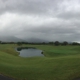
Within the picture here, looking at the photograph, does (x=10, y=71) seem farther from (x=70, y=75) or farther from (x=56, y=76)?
(x=70, y=75)

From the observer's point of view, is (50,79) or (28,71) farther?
(28,71)

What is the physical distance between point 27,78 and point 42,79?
224 cm

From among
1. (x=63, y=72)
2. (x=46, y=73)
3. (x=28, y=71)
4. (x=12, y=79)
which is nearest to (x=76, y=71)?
(x=63, y=72)

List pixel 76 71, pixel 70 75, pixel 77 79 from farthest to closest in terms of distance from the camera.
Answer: pixel 76 71 < pixel 70 75 < pixel 77 79

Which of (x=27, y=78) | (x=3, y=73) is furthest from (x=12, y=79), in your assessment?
(x=3, y=73)

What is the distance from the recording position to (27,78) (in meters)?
27.7

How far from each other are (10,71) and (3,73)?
4.74 ft

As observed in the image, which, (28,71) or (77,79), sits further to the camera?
(28,71)

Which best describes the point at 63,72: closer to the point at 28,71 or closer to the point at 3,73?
the point at 28,71

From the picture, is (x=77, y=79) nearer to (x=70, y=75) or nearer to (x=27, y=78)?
(x=70, y=75)

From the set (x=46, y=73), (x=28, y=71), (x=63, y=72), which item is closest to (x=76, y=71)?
(x=63, y=72)

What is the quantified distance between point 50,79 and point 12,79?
542cm

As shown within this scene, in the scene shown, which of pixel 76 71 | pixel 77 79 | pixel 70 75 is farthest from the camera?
pixel 76 71

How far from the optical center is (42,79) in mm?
27219
